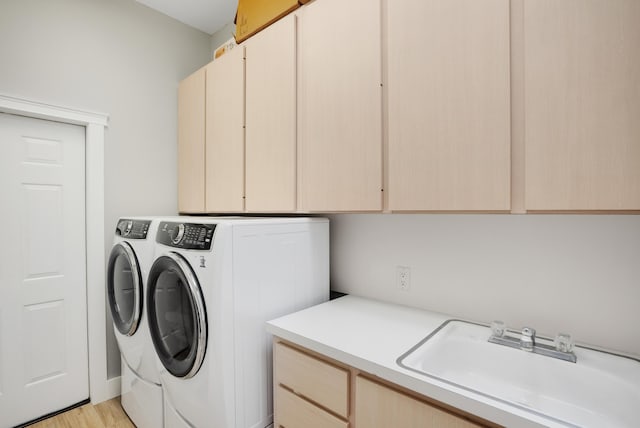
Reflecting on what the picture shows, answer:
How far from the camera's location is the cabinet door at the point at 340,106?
4.42 feet

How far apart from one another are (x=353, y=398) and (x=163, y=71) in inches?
108

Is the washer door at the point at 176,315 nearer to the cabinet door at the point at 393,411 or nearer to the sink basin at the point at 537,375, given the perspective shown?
the cabinet door at the point at 393,411

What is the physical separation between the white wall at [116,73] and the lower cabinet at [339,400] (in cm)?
175

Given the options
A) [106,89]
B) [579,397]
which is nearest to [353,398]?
[579,397]

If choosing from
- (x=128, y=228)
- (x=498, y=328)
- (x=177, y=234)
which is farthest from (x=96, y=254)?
(x=498, y=328)

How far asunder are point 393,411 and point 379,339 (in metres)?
0.27

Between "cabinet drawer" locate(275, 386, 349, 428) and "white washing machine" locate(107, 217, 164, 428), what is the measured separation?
0.79 meters

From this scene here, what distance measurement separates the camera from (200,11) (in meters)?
2.54

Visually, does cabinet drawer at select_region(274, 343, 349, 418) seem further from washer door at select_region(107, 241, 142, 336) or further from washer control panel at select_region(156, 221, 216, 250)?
washer door at select_region(107, 241, 142, 336)

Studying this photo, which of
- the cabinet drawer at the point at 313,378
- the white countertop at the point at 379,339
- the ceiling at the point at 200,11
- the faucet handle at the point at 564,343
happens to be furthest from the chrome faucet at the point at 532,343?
the ceiling at the point at 200,11

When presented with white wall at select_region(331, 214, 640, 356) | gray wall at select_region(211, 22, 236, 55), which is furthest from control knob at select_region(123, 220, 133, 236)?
gray wall at select_region(211, 22, 236, 55)

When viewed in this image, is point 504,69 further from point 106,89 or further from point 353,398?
point 106,89

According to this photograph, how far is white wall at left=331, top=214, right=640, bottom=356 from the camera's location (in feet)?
3.68

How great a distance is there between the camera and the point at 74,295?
222cm
